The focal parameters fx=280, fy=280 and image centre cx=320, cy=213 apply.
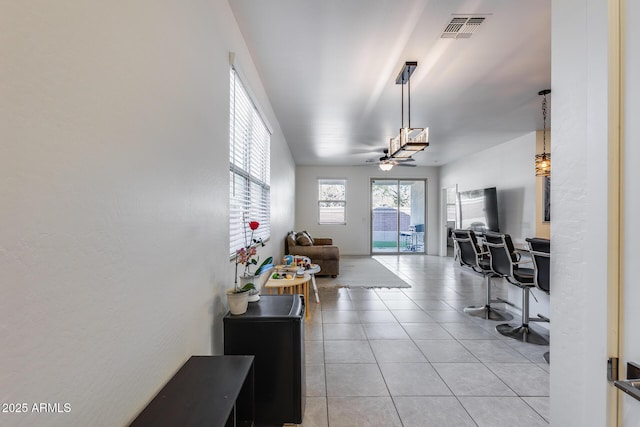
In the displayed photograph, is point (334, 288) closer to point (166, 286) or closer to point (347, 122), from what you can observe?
point (347, 122)

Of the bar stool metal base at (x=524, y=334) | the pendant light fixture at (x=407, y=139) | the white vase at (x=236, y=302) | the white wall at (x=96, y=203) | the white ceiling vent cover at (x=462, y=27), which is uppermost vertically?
the white ceiling vent cover at (x=462, y=27)

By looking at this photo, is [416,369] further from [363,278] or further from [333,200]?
[333,200]

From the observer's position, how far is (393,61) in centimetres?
279

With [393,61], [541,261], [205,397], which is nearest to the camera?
[205,397]

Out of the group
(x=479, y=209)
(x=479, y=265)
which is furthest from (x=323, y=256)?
(x=479, y=209)

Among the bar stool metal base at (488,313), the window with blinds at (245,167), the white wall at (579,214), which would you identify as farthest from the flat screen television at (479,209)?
the white wall at (579,214)

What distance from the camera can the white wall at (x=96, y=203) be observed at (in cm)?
57

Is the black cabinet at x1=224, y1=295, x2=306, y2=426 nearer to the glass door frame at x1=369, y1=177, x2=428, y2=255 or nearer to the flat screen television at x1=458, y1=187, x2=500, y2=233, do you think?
the flat screen television at x1=458, y1=187, x2=500, y2=233

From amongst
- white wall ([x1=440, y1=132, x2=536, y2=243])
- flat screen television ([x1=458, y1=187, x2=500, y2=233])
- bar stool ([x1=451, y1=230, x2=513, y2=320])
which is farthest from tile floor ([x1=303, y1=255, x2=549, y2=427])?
flat screen television ([x1=458, y1=187, x2=500, y2=233])

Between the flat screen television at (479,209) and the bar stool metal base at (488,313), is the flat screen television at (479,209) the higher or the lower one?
the higher one

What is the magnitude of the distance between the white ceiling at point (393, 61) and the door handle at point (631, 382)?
2282 millimetres

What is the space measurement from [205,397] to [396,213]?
345 inches

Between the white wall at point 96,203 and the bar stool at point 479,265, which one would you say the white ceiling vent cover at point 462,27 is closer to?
the white wall at point 96,203

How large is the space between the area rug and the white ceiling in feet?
9.46
